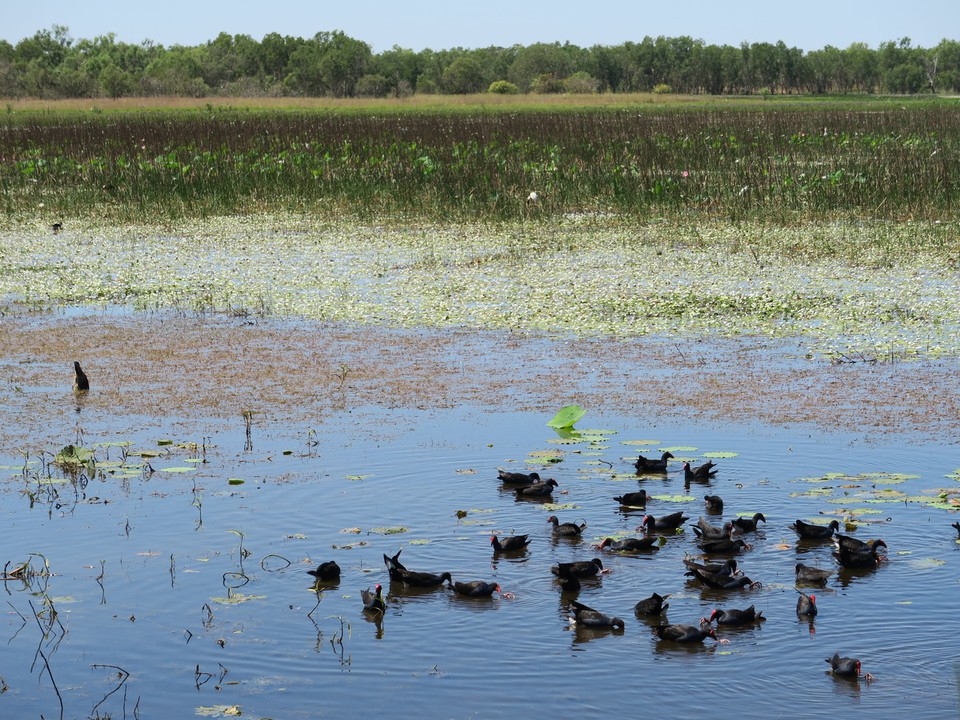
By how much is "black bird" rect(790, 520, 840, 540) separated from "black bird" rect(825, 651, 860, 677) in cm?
144

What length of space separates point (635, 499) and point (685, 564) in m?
0.87

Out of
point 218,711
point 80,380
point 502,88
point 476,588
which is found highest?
point 502,88

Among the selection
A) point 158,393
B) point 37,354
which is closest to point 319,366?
point 158,393

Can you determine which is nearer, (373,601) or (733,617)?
(733,617)

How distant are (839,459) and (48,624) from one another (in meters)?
4.81

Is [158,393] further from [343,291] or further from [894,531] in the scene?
[894,531]

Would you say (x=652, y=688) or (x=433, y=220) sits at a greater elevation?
(x=433, y=220)

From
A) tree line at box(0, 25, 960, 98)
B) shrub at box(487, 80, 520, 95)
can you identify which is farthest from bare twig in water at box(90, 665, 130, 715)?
shrub at box(487, 80, 520, 95)

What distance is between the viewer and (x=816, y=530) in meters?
6.59

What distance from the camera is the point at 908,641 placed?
550cm

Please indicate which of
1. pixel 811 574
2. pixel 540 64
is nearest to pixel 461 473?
pixel 811 574

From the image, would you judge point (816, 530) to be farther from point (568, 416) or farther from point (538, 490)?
point (568, 416)

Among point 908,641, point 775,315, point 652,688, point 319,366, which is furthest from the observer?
point 775,315

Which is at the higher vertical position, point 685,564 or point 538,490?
point 538,490
